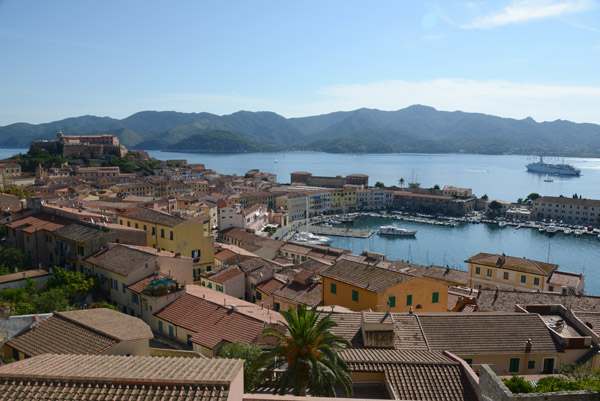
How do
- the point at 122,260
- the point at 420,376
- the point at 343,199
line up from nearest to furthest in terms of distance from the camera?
1. the point at 420,376
2. the point at 122,260
3. the point at 343,199

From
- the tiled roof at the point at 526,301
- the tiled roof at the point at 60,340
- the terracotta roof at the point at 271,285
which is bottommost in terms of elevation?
the terracotta roof at the point at 271,285

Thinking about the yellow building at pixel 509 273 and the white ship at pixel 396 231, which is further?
the white ship at pixel 396 231

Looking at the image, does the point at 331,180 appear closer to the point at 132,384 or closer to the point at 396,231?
the point at 396,231

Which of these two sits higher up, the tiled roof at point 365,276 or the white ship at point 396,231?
the tiled roof at point 365,276

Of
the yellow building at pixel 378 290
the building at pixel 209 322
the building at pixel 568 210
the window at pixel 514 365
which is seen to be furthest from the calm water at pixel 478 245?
the window at pixel 514 365

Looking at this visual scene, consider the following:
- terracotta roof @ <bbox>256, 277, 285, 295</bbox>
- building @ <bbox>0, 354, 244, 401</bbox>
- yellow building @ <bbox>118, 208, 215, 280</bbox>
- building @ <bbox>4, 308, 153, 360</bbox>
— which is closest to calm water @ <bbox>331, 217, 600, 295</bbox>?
terracotta roof @ <bbox>256, 277, 285, 295</bbox>

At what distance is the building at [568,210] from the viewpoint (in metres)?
74.4

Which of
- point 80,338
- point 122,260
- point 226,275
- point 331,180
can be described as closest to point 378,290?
point 80,338

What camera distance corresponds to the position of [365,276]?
1474 cm

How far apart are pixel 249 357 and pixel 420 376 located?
327 cm

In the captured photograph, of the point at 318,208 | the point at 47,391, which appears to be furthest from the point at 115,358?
the point at 318,208

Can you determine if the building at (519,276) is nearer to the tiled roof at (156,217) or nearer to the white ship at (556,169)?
the tiled roof at (156,217)

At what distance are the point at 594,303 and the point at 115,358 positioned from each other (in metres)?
17.6

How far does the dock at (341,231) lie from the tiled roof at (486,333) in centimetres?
5519
